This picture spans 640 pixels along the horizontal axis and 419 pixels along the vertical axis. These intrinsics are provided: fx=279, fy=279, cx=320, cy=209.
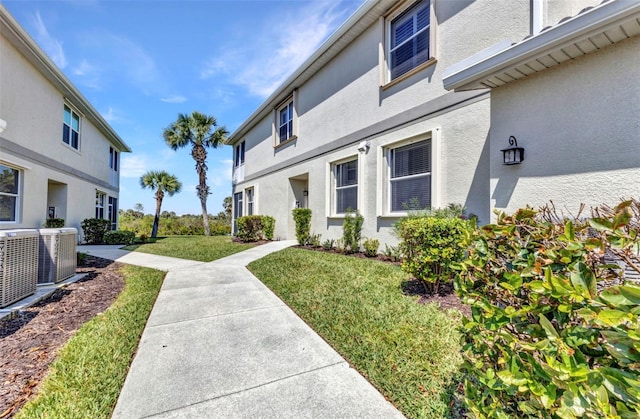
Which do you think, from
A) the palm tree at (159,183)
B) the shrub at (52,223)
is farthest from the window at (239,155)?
the shrub at (52,223)

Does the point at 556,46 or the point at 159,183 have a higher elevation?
the point at 159,183

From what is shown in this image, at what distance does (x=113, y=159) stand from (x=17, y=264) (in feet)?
62.5

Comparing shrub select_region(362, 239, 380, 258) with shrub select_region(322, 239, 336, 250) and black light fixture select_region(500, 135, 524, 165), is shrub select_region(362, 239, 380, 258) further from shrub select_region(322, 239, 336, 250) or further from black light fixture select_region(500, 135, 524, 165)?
black light fixture select_region(500, 135, 524, 165)

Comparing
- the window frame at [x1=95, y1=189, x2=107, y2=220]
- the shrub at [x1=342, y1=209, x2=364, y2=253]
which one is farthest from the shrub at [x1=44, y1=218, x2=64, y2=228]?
the shrub at [x1=342, y1=209, x2=364, y2=253]

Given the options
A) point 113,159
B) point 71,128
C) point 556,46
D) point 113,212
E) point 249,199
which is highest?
point 71,128

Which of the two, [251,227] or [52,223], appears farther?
[251,227]

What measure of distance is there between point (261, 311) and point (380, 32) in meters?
8.07

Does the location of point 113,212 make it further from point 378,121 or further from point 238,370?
point 238,370

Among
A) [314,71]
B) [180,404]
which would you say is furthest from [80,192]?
[180,404]

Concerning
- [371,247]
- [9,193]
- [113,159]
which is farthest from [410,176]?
[113,159]

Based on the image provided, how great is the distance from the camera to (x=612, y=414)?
960 millimetres

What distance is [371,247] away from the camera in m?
7.92

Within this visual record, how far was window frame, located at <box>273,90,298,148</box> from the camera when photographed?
1238 cm

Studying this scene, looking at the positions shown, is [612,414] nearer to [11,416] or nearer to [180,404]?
[180,404]
